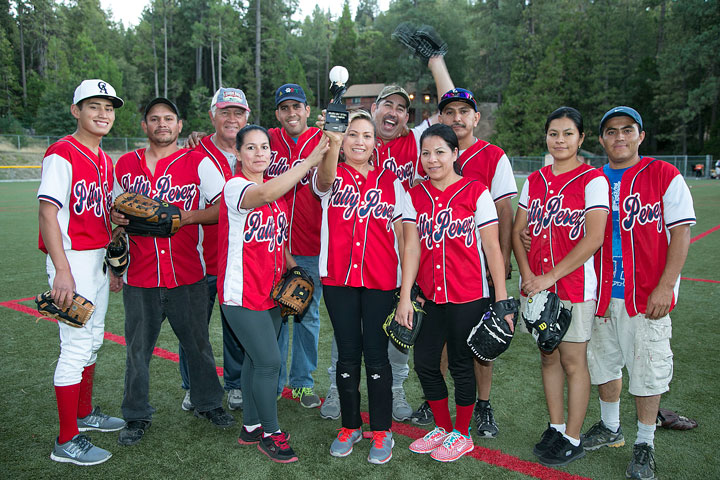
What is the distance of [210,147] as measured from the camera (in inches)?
150

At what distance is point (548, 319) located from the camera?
9.47ft

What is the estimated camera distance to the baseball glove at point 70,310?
9.75 feet

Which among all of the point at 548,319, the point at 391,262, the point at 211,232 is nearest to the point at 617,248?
the point at 548,319

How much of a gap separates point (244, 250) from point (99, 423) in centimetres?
168

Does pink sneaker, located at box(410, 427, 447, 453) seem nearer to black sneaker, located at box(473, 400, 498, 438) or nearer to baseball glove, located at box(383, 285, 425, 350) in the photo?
black sneaker, located at box(473, 400, 498, 438)

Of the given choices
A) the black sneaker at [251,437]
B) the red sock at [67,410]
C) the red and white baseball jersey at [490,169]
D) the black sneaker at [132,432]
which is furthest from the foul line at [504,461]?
the red sock at [67,410]

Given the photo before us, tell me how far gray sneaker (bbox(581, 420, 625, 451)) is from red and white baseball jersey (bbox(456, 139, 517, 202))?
64.7 inches

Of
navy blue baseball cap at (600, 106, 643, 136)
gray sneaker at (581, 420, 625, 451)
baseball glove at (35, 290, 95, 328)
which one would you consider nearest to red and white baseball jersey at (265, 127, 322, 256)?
baseball glove at (35, 290, 95, 328)

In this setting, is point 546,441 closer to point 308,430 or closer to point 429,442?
point 429,442

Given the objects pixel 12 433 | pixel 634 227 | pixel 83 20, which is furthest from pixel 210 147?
pixel 83 20

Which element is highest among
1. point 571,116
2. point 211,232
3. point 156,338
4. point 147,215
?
point 571,116

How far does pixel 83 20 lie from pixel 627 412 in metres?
73.5

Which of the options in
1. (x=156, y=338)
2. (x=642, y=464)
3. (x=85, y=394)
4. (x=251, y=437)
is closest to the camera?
(x=642, y=464)

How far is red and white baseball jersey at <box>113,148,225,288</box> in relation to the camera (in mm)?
3369
